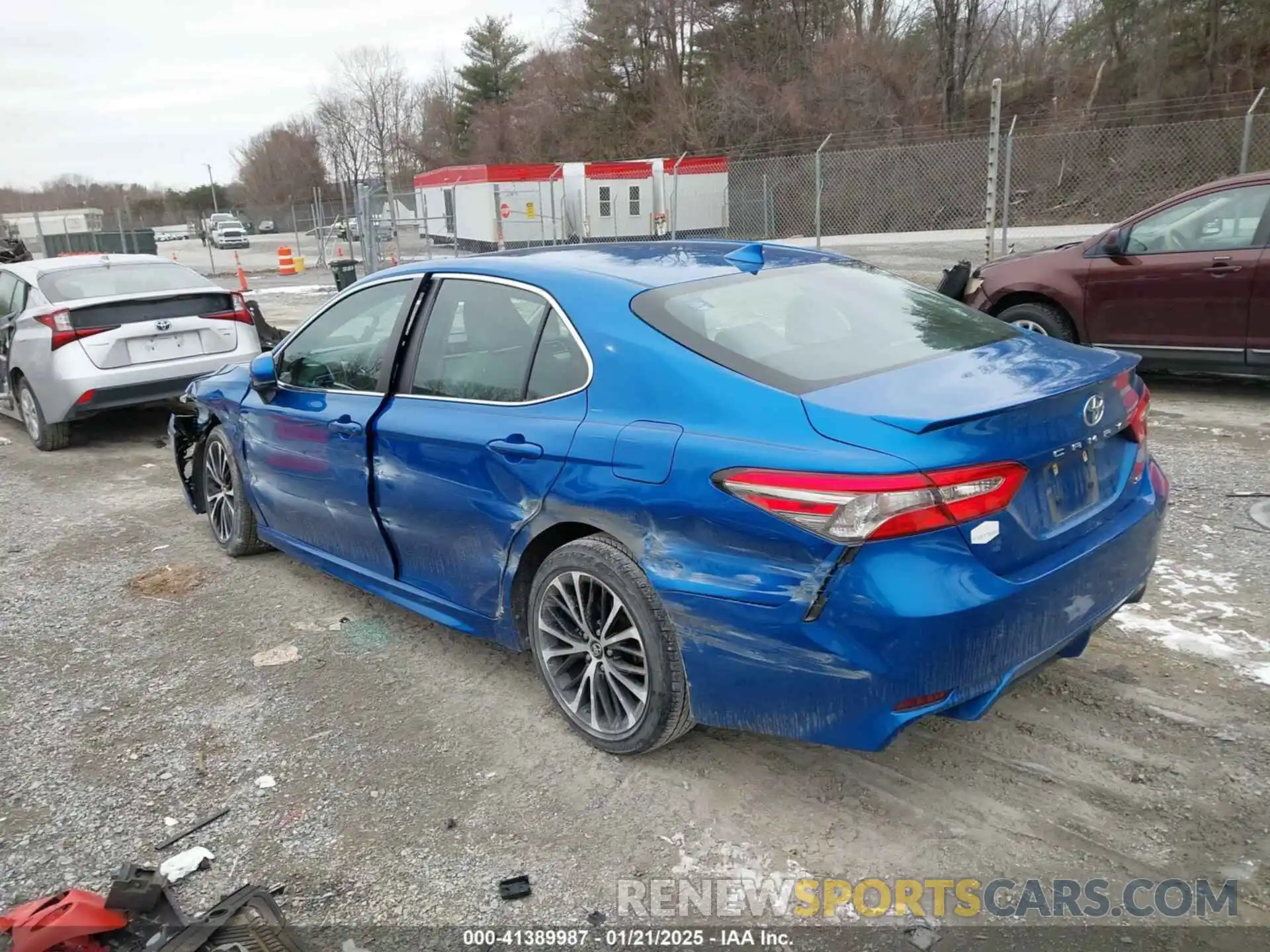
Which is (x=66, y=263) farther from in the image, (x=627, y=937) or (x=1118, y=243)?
(x=1118, y=243)

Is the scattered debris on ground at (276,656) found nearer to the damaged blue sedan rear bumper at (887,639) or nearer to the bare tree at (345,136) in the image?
the damaged blue sedan rear bumper at (887,639)

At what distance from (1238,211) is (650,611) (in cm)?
640

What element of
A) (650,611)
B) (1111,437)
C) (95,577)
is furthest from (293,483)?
(1111,437)

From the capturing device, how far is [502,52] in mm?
58781

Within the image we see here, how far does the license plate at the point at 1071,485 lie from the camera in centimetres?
271

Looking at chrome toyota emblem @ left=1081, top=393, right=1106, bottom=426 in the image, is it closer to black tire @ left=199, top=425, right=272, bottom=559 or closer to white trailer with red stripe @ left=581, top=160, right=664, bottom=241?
black tire @ left=199, top=425, right=272, bottom=559

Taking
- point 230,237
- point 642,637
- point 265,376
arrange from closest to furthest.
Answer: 1. point 642,637
2. point 265,376
3. point 230,237

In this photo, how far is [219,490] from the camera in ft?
17.9

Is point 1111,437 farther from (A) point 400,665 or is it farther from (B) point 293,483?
(B) point 293,483

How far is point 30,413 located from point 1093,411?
8689 mm

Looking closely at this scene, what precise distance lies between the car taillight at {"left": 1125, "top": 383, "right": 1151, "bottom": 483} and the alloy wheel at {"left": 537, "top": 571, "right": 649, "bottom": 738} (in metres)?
1.72

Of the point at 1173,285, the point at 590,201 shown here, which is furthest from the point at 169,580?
the point at 590,201

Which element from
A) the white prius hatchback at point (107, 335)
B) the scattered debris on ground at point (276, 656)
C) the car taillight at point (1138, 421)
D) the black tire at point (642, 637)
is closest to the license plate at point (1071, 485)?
Answer: the car taillight at point (1138, 421)

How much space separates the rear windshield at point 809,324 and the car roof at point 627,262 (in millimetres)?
88
